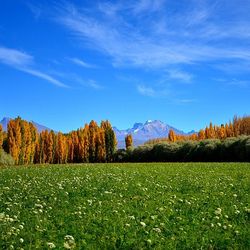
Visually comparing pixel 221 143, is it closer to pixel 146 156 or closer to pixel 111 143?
pixel 146 156

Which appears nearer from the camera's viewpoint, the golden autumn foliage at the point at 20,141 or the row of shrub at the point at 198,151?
the row of shrub at the point at 198,151

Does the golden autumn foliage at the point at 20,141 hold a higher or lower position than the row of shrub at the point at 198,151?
higher

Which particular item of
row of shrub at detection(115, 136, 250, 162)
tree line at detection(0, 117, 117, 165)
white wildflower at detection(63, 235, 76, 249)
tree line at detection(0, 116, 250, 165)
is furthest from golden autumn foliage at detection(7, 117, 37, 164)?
white wildflower at detection(63, 235, 76, 249)

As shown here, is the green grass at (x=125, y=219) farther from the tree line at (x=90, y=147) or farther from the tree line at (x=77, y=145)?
the tree line at (x=77, y=145)

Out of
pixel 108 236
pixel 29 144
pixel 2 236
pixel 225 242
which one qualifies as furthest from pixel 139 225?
pixel 29 144

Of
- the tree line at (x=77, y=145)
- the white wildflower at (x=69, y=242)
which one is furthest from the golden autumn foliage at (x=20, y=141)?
the white wildflower at (x=69, y=242)

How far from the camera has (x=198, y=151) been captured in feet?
249

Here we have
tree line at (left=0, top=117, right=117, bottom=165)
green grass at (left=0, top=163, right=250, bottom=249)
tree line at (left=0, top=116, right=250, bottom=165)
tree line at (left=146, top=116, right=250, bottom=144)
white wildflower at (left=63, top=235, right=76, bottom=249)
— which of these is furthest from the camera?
tree line at (left=146, top=116, right=250, bottom=144)

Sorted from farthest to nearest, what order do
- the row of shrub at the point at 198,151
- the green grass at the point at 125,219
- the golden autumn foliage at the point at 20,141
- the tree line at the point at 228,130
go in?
the tree line at the point at 228,130, the golden autumn foliage at the point at 20,141, the row of shrub at the point at 198,151, the green grass at the point at 125,219

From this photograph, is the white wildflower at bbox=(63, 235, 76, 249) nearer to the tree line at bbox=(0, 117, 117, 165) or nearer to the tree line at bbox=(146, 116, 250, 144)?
the tree line at bbox=(0, 117, 117, 165)

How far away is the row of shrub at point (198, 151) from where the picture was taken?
65344 millimetres

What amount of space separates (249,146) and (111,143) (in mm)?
66773

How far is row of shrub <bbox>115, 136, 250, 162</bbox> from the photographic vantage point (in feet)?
214

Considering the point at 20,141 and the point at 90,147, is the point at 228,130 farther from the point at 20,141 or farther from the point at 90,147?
the point at 20,141
